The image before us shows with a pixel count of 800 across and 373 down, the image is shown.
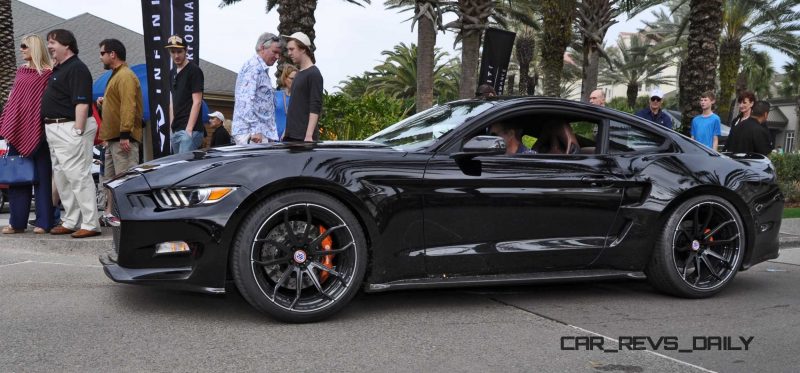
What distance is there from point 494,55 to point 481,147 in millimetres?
10665

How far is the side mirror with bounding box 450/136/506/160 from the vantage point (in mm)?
4750

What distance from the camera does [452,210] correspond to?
187 inches

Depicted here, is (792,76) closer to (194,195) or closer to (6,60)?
(6,60)

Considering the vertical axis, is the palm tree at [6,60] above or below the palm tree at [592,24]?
below

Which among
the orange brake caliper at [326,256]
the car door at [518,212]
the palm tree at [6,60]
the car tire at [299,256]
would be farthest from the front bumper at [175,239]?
the palm tree at [6,60]

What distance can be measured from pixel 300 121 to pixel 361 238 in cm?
278

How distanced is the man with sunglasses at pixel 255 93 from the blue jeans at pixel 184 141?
22.7 inches

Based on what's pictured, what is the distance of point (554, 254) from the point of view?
5.04 meters

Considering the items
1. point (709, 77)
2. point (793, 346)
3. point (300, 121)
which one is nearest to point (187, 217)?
point (300, 121)

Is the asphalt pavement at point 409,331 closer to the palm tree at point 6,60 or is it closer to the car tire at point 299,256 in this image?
the car tire at point 299,256

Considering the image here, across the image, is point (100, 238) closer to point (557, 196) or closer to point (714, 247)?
point (557, 196)

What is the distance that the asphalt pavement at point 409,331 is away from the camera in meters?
3.85

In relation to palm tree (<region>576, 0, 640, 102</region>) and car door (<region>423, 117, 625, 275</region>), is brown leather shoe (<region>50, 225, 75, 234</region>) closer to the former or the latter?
car door (<region>423, 117, 625, 275</region>)

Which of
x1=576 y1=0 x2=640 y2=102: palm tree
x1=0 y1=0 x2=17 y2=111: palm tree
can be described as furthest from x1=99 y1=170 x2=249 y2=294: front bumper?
x1=576 y1=0 x2=640 y2=102: palm tree
